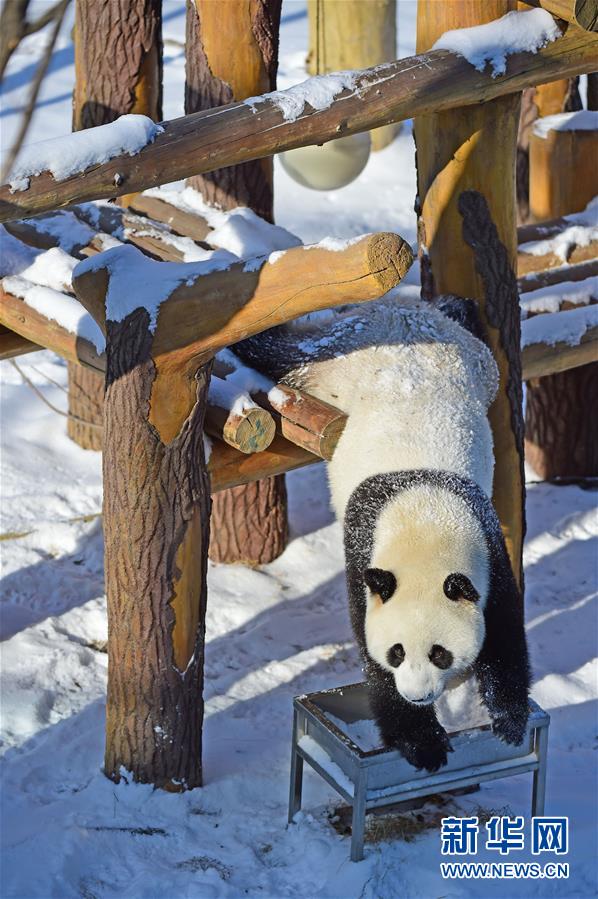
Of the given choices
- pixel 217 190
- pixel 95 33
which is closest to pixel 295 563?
pixel 217 190

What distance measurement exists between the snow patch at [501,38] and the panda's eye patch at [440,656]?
5.87ft

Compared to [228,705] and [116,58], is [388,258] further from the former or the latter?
[116,58]

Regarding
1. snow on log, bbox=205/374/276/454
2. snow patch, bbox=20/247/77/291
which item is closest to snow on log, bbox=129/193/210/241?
snow patch, bbox=20/247/77/291

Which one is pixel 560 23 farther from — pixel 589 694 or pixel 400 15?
pixel 400 15

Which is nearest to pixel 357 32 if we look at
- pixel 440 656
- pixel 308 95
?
pixel 308 95

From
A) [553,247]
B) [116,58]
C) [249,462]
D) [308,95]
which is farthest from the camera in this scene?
[116,58]

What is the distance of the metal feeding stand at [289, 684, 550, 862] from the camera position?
3236mm

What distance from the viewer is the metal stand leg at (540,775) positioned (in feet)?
11.3

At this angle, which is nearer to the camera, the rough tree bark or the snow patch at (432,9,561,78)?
the snow patch at (432,9,561,78)

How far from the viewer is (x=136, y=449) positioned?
132 inches

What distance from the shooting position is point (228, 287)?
10.1 ft

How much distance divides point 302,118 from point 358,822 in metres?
1.98

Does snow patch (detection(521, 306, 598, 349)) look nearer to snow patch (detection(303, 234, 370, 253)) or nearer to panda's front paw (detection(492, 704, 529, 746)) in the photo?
panda's front paw (detection(492, 704, 529, 746))

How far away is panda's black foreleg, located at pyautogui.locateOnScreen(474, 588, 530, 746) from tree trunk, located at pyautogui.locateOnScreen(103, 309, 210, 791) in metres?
0.89
